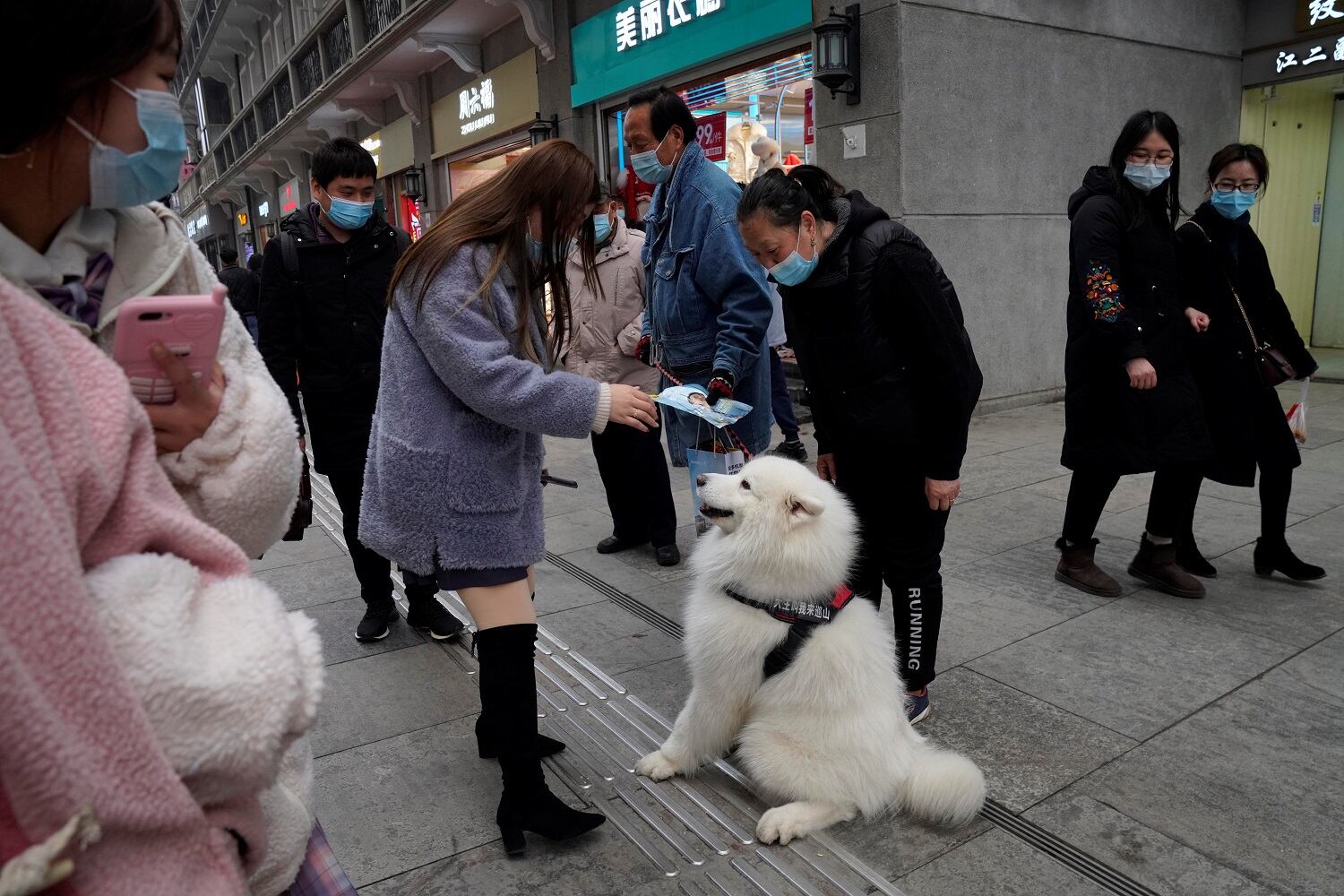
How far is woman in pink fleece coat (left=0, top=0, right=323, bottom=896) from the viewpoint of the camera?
74 cm

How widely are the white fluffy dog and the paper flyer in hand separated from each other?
0.35 metres

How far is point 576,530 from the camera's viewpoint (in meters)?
5.80

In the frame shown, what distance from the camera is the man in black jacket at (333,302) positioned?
3.83 metres

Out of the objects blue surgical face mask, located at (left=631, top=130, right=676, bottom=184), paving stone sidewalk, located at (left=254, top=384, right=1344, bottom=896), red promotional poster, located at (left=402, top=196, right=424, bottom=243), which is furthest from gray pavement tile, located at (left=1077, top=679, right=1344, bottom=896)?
red promotional poster, located at (left=402, top=196, right=424, bottom=243)

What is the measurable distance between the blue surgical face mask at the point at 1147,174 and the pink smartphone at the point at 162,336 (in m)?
4.21

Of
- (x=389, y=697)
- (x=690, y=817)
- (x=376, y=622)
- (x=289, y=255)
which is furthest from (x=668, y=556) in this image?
(x=289, y=255)

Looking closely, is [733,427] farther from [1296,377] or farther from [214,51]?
[214,51]

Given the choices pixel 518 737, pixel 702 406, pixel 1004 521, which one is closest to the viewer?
pixel 518 737

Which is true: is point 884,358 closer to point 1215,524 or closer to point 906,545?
point 906,545

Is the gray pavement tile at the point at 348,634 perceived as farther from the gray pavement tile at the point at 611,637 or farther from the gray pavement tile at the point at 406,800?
the gray pavement tile at the point at 406,800

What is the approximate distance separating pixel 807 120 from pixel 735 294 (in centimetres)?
507

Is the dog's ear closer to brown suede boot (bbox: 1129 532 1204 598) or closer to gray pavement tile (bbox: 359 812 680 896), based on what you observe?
gray pavement tile (bbox: 359 812 680 896)

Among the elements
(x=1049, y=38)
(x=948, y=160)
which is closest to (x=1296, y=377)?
(x=948, y=160)

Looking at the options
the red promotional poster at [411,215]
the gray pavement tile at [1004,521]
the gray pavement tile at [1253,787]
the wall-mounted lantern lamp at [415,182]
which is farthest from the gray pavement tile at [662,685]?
the red promotional poster at [411,215]
